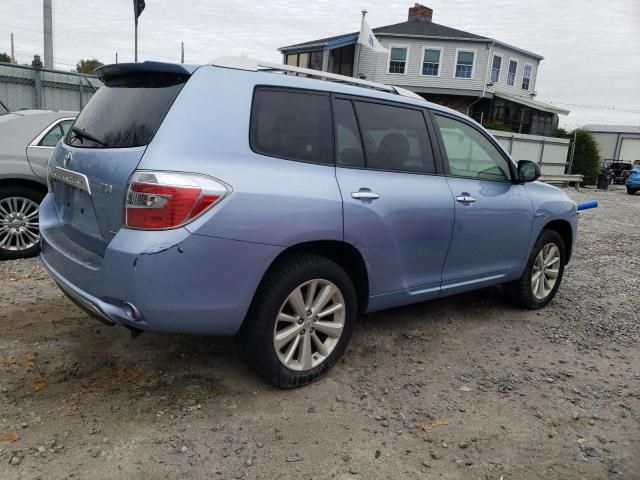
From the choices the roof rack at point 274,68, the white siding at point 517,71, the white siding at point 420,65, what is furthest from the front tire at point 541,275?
the white siding at point 517,71

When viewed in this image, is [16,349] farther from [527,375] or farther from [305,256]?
[527,375]

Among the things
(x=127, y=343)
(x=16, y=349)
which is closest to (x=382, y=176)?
(x=127, y=343)

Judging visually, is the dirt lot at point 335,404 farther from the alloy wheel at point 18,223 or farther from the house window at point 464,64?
the house window at point 464,64

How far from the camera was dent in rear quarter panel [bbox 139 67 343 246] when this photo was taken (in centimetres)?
268

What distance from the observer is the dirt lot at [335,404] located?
2600 millimetres

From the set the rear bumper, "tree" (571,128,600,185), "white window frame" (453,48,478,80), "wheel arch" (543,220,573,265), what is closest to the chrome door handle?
the rear bumper

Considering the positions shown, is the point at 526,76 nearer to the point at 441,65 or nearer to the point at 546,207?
the point at 441,65

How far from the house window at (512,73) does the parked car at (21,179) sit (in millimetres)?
32834

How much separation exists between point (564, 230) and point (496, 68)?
99.7 feet

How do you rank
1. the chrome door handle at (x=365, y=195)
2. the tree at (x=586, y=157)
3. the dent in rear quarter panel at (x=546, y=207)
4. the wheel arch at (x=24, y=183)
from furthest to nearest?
the tree at (x=586, y=157)
the wheel arch at (x=24, y=183)
the dent in rear quarter panel at (x=546, y=207)
the chrome door handle at (x=365, y=195)

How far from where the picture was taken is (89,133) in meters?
3.24

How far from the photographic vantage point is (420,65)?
31.7m

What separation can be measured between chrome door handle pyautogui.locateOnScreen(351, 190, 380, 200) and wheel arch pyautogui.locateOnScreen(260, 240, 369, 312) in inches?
11.7

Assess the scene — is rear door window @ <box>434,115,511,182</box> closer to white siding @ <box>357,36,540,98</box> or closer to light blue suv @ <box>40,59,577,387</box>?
light blue suv @ <box>40,59,577,387</box>
